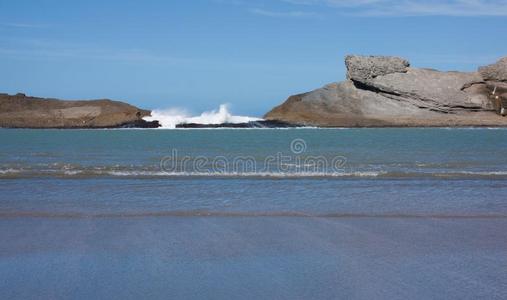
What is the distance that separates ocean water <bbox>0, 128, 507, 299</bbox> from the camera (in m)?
5.61

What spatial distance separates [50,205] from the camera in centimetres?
1059

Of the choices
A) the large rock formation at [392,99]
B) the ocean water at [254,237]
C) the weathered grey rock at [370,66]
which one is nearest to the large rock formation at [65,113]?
the large rock formation at [392,99]

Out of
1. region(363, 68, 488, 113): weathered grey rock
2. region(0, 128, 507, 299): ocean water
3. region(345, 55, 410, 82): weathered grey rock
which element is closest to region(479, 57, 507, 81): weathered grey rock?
region(363, 68, 488, 113): weathered grey rock

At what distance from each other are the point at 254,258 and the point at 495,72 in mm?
72012

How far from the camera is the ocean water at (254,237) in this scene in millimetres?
5613

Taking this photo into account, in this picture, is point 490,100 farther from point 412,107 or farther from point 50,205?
point 50,205

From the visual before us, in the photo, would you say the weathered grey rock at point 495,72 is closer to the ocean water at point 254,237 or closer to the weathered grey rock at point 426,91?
the weathered grey rock at point 426,91

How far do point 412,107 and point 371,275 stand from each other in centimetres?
6468

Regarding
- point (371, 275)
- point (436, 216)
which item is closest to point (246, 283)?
point (371, 275)

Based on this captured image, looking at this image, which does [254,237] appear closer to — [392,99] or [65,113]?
[392,99]

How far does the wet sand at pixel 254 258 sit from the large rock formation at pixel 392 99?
2275 inches

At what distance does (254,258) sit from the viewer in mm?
6578

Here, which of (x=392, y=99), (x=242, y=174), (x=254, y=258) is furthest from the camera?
(x=392, y=99)

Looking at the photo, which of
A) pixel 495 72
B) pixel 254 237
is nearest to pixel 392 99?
pixel 495 72
